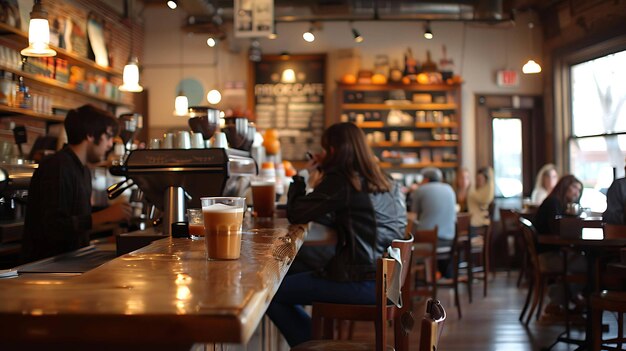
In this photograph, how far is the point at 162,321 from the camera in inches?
41.1

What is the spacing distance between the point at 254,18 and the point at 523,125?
5038mm

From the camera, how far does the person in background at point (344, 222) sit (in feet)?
10.7

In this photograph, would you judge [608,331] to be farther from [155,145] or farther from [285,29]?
[285,29]

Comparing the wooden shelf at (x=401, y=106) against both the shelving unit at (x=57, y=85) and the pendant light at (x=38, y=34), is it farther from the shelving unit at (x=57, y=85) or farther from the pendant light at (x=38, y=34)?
the pendant light at (x=38, y=34)

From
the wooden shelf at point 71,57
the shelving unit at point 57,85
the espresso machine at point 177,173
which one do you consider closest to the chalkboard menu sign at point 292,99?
the shelving unit at point 57,85

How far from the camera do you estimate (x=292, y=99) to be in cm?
1027

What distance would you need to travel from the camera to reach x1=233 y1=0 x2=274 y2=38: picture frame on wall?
23.6ft

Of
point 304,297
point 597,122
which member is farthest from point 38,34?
point 597,122

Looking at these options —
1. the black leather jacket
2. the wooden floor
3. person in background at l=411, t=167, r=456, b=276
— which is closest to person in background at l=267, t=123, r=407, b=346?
the black leather jacket

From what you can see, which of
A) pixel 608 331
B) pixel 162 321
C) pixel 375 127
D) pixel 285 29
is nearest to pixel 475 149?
pixel 375 127

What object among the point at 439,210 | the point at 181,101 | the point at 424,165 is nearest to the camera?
the point at 439,210

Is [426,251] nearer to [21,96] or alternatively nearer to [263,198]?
[263,198]

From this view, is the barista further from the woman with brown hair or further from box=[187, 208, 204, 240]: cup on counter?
the woman with brown hair

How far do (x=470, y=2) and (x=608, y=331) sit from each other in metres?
4.91
